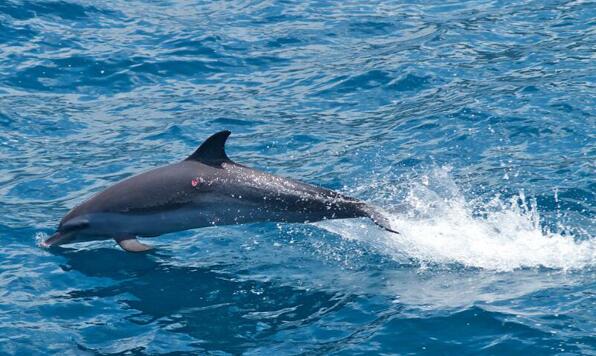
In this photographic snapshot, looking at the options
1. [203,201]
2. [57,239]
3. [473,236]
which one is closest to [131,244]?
[203,201]

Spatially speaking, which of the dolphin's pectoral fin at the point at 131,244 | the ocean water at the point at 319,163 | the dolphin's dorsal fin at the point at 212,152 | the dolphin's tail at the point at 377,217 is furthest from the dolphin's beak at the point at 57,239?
the dolphin's tail at the point at 377,217

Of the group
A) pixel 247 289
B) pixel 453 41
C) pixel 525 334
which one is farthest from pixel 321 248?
pixel 453 41

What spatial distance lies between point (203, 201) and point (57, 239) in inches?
76.4

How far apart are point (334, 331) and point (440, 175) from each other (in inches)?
189

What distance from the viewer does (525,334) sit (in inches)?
414

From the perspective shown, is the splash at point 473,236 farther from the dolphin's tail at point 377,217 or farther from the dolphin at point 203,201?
the dolphin at point 203,201

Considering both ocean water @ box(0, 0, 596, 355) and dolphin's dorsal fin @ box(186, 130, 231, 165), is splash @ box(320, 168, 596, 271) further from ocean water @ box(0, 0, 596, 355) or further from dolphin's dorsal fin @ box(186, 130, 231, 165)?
dolphin's dorsal fin @ box(186, 130, 231, 165)

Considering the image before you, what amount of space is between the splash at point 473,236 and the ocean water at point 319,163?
0.03 metres

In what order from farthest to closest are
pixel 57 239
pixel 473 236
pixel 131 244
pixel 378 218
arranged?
pixel 57 239 < pixel 473 236 < pixel 131 244 < pixel 378 218

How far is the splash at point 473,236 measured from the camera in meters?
12.4

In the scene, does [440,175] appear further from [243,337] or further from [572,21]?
[572,21]

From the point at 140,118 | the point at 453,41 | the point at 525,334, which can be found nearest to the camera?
the point at 525,334

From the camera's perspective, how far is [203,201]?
42.0ft

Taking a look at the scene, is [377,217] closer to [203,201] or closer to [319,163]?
Answer: [203,201]
